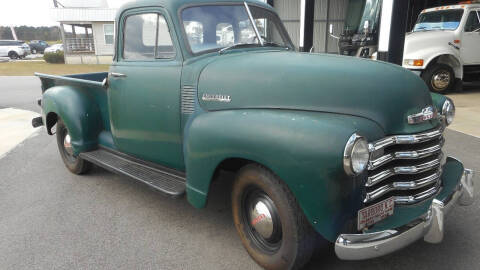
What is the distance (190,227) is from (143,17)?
1.96 metres

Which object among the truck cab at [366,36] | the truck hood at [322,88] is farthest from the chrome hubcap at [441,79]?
the truck hood at [322,88]

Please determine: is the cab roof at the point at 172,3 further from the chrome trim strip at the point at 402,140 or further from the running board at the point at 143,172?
the chrome trim strip at the point at 402,140

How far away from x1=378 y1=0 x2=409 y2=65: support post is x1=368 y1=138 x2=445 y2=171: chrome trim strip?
265 inches

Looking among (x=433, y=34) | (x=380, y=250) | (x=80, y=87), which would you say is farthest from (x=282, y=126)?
(x=433, y=34)

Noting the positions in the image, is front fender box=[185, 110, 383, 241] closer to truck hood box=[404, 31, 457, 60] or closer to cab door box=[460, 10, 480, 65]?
truck hood box=[404, 31, 457, 60]

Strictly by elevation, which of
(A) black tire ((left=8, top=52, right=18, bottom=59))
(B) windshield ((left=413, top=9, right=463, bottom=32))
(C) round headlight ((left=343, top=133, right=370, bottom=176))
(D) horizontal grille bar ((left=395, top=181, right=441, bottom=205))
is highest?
(B) windshield ((left=413, top=9, right=463, bottom=32))

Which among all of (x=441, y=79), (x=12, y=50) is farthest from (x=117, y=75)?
(x=12, y=50)

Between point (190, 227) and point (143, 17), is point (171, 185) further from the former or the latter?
point (143, 17)

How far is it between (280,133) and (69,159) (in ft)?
11.4

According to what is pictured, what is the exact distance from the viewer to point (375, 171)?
2150mm

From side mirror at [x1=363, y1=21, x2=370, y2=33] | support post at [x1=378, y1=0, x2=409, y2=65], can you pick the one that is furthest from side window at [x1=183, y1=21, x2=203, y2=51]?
side mirror at [x1=363, y1=21, x2=370, y2=33]

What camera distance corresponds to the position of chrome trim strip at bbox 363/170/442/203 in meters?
2.12

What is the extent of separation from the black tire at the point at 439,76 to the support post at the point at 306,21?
3.81 m

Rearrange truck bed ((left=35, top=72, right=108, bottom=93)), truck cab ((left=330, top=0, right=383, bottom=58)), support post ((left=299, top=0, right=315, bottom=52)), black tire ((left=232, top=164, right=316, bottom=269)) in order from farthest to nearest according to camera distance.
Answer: truck cab ((left=330, top=0, right=383, bottom=58))
support post ((left=299, top=0, right=315, bottom=52))
truck bed ((left=35, top=72, right=108, bottom=93))
black tire ((left=232, top=164, right=316, bottom=269))
